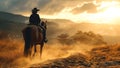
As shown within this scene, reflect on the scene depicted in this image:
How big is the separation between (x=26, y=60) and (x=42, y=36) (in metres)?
2.95

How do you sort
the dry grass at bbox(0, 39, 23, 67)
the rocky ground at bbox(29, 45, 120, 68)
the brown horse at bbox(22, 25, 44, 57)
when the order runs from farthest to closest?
1. the dry grass at bbox(0, 39, 23, 67)
2. the brown horse at bbox(22, 25, 44, 57)
3. the rocky ground at bbox(29, 45, 120, 68)

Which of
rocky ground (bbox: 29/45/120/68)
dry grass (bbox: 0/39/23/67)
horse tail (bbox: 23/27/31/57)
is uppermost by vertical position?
horse tail (bbox: 23/27/31/57)

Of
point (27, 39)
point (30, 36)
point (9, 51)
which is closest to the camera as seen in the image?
point (30, 36)

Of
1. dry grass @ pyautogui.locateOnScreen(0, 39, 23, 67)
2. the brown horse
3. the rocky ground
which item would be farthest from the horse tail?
the rocky ground

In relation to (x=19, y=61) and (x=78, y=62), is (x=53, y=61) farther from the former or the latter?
(x=19, y=61)

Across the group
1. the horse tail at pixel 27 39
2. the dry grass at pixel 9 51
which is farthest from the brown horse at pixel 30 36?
the dry grass at pixel 9 51

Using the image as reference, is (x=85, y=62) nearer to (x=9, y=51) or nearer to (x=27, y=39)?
(x=27, y=39)

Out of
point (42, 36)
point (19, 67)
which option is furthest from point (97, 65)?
point (42, 36)

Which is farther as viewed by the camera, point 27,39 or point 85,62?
point 27,39

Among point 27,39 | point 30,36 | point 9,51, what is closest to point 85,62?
point 30,36

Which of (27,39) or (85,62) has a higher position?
(27,39)

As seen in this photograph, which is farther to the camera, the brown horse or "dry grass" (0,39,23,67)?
"dry grass" (0,39,23,67)

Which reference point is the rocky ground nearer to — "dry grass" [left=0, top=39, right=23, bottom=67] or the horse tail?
the horse tail

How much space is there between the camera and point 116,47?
26109 millimetres
